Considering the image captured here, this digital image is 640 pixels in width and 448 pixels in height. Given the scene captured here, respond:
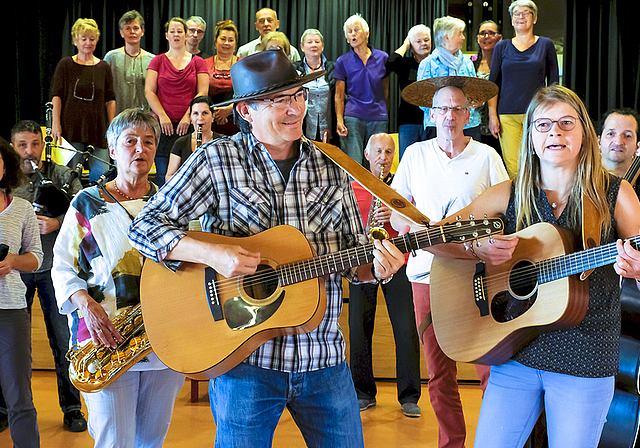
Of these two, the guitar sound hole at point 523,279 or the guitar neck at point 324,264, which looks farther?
the guitar sound hole at point 523,279

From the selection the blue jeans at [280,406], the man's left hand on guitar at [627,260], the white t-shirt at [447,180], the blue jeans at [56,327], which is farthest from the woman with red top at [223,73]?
the man's left hand on guitar at [627,260]

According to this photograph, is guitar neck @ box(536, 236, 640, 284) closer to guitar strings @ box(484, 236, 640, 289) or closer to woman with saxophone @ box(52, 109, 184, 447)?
guitar strings @ box(484, 236, 640, 289)

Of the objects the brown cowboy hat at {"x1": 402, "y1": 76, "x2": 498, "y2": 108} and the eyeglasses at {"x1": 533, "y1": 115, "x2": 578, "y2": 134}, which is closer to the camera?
the eyeglasses at {"x1": 533, "y1": 115, "x2": 578, "y2": 134}

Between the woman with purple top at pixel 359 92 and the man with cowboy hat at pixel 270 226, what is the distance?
12.8 feet

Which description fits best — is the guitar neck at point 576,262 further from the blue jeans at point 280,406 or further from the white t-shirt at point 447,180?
the white t-shirt at point 447,180

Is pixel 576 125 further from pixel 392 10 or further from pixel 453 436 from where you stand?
pixel 392 10

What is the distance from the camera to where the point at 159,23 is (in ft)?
28.1

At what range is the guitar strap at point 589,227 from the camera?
5.72 feet

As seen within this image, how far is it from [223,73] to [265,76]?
4128 millimetres

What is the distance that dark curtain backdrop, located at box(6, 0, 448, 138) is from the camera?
26.6ft

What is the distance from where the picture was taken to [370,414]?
381cm

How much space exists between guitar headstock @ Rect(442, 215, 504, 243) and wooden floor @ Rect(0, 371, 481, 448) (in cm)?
196

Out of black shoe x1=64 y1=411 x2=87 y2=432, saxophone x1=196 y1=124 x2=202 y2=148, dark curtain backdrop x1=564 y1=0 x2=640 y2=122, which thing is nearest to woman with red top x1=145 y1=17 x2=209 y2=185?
saxophone x1=196 y1=124 x2=202 y2=148

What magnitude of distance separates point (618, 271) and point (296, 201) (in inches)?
38.6
